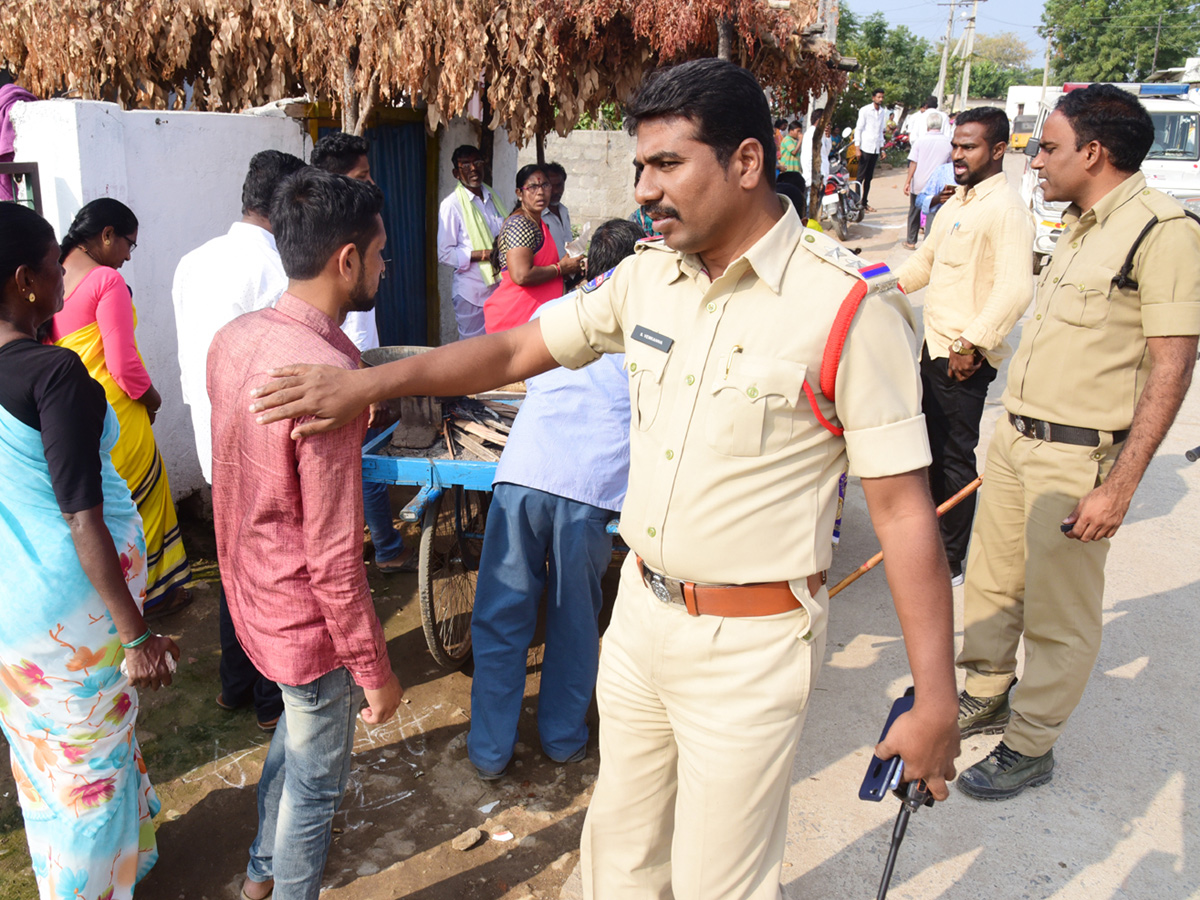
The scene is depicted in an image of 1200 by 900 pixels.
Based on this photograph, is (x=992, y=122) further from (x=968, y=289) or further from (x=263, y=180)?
(x=263, y=180)

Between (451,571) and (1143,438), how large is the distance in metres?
2.85

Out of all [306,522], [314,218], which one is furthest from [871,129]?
[306,522]

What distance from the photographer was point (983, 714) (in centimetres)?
342

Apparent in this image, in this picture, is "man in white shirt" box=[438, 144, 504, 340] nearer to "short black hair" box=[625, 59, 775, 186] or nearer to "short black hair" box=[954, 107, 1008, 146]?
"short black hair" box=[954, 107, 1008, 146]

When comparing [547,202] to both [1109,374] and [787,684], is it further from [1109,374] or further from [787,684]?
[787,684]

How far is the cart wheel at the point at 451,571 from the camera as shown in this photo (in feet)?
11.9

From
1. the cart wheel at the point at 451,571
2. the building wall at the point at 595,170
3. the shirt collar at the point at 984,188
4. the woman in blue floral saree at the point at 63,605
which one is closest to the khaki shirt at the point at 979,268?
the shirt collar at the point at 984,188

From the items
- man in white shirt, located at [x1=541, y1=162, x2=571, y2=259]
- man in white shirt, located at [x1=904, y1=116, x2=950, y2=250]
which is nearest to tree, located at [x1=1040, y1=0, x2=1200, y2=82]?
man in white shirt, located at [x1=904, y1=116, x2=950, y2=250]

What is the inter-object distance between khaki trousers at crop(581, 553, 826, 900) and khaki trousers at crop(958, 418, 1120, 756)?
1.53 meters

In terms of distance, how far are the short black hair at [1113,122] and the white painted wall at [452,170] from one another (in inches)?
193

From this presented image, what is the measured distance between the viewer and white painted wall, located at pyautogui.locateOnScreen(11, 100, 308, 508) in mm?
4285

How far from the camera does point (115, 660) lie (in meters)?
2.30

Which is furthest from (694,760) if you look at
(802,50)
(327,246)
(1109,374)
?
(802,50)

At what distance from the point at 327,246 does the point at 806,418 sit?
121 cm
